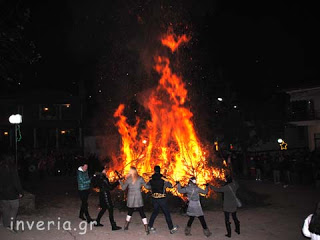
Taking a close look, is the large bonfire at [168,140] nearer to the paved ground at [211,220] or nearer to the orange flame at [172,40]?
the orange flame at [172,40]

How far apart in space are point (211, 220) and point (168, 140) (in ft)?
14.4

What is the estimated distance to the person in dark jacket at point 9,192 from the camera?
7.31 m

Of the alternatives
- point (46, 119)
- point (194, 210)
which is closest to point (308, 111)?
point (194, 210)

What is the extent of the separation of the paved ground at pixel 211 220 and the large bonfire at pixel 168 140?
6.64 feet

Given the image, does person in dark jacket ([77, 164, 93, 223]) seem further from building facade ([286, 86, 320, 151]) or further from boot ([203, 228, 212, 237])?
building facade ([286, 86, 320, 151])

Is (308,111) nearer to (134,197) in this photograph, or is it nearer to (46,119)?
Answer: (134,197)

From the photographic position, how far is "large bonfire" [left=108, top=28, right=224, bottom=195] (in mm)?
11836

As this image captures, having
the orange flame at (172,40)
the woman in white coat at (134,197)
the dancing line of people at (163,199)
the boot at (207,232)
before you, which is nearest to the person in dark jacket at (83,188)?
the dancing line of people at (163,199)

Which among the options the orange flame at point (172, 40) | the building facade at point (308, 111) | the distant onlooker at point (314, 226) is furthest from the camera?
the building facade at point (308, 111)

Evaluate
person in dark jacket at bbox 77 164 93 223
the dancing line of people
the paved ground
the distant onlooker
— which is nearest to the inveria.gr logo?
the paved ground

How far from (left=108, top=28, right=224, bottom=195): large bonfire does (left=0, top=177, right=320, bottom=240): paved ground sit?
79.7 inches

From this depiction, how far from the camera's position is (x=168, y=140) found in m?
12.7

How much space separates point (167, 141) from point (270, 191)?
191 inches

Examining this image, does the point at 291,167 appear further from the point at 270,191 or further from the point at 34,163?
the point at 34,163
